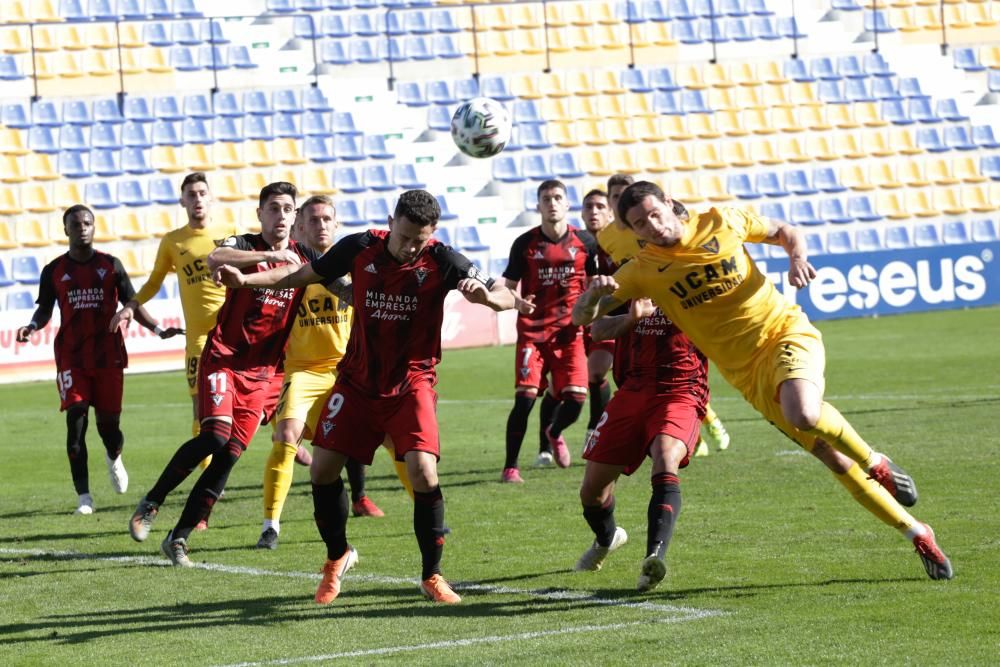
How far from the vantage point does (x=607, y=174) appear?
30.8m

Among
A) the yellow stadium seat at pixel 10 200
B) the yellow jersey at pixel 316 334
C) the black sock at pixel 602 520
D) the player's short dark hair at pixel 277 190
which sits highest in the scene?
the yellow stadium seat at pixel 10 200

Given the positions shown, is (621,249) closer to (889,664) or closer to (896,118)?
(889,664)

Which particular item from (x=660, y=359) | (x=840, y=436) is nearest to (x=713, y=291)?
(x=660, y=359)

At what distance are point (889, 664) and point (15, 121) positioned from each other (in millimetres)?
24973

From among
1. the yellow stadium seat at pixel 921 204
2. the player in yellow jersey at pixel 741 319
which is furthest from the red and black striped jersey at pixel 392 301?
the yellow stadium seat at pixel 921 204

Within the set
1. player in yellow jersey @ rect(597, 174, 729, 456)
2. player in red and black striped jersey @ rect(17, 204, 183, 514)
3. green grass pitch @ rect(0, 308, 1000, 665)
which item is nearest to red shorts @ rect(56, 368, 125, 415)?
player in red and black striped jersey @ rect(17, 204, 183, 514)

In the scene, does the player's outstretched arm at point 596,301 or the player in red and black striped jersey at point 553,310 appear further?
the player in red and black striped jersey at point 553,310

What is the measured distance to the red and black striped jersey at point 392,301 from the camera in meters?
7.75

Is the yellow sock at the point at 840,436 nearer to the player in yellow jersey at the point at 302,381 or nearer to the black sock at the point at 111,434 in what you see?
the player in yellow jersey at the point at 302,381

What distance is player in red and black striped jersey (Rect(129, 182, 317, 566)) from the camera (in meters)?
9.34

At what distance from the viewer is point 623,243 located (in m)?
10.8

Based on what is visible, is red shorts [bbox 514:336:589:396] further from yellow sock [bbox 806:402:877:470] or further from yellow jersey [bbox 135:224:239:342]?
yellow sock [bbox 806:402:877:470]

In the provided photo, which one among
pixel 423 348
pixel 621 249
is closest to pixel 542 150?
pixel 621 249

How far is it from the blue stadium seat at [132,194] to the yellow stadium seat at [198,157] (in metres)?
1.01
